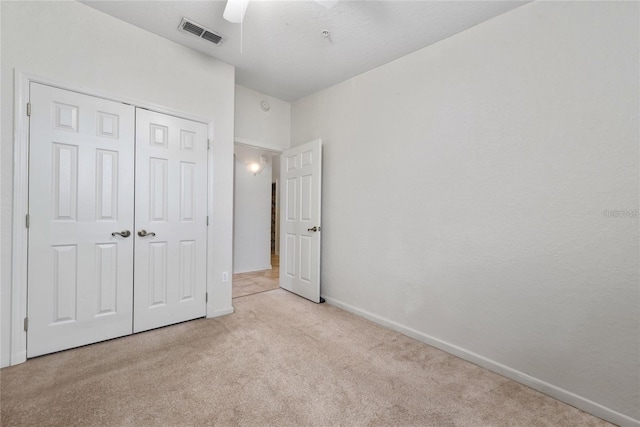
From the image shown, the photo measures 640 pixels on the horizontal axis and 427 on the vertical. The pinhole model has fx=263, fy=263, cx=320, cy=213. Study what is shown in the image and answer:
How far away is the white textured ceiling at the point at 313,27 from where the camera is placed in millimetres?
2051

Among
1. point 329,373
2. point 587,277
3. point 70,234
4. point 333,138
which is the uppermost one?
point 333,138

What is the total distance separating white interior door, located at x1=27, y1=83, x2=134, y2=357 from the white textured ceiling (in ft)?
2.80

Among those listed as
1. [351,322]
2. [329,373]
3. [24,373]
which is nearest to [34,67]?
[24,373]

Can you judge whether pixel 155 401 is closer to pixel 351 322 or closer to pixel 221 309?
pixel 221 309

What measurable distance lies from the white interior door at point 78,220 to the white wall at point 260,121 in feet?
4.40

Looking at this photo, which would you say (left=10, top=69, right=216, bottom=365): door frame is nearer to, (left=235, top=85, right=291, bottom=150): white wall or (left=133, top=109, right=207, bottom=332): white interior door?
(left=133, top=109, right=207, bottom=332): white interior door

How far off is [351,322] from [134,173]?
2571 millimetres

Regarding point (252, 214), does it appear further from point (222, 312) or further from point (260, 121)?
point (222, 312)

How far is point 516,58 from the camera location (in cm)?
196

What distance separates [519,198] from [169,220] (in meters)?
3.03

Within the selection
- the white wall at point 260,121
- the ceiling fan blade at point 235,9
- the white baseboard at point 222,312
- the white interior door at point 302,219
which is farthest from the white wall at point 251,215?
the ceiling fan blade at point 235,9

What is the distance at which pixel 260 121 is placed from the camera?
12.0ft

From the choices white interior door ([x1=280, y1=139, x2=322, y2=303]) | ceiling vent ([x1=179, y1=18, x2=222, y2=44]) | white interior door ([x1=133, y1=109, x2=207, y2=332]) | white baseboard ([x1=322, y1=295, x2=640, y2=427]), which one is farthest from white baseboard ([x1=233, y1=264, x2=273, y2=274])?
ceiling vent ([x1=179, y1=18, x2=222, y2=44])

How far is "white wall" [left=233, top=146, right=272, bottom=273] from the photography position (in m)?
5.00
